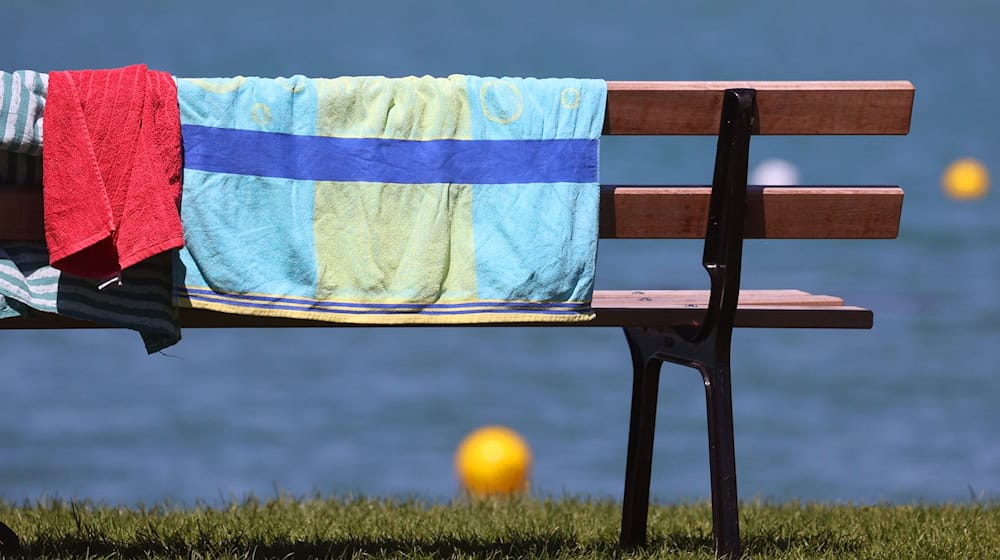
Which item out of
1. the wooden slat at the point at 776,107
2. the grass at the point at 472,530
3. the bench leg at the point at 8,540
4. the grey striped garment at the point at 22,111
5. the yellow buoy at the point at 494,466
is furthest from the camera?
the yellow buoy at the point at 494,466

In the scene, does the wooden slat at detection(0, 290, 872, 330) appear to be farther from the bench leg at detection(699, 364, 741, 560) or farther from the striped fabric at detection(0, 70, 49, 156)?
the striped fabric at detection(0, 70, 49, 156)

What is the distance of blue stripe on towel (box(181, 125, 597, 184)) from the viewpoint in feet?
9.69

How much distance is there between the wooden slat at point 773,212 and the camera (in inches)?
124

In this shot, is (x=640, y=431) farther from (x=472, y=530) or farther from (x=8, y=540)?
(x=8, y=540)

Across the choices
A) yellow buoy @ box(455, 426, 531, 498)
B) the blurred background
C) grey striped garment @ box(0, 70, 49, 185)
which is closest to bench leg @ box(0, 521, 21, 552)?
grey striped garment @ box(0, 70, 49, 185)

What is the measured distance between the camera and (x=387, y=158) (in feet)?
9.81

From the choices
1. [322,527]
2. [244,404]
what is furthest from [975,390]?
[322,527]

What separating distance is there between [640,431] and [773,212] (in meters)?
0.61

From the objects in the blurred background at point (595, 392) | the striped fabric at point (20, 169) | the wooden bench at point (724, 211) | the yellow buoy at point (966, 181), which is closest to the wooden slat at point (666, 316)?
the wooden bench at point (724, 211)

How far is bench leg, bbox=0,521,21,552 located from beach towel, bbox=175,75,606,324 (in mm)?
734

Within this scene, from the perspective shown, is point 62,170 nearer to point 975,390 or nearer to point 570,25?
point 975,390

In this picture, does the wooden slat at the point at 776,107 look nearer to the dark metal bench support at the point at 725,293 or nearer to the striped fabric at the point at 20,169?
the dark metal bench support at the point at 725,293

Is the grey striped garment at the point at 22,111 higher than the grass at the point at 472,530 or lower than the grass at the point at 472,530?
higher

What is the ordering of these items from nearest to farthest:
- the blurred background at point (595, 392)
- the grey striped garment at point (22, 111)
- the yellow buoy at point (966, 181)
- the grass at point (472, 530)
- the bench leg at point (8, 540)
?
the grey striped garment at point (22, 111) < the bench leg at point (8, 540) < the grass at point (472, 530) < the blurred background at point (595, 392) < the yellow buoy at point (966, 181)
